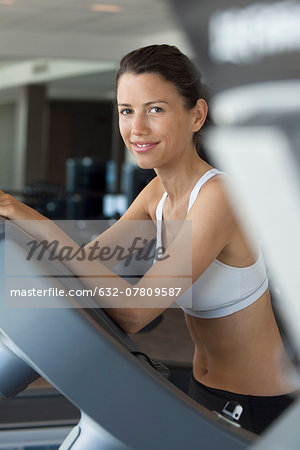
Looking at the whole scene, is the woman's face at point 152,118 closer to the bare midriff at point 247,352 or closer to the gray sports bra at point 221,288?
the gray sports bra at point 221,288

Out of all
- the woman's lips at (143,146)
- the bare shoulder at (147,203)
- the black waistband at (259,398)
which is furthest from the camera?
the bare shoulder at (147,203)

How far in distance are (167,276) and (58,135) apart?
14953mm

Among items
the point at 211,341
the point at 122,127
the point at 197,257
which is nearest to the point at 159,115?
the point at 122,127

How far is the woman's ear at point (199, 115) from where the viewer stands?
0.92 metres

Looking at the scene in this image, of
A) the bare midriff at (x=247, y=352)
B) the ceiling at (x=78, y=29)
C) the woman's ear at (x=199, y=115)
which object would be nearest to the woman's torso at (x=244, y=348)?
the bare midriff at (x=247, y=352)

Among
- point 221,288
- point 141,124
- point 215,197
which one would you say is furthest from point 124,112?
point 221,288

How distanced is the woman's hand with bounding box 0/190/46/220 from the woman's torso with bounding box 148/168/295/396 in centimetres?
27

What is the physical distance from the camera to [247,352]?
98 cm

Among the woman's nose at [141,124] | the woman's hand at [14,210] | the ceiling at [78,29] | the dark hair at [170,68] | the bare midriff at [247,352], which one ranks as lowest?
the bare midriff at [247,352]

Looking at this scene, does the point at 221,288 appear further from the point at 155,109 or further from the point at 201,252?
the point at 155,109

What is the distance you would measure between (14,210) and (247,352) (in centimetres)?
43

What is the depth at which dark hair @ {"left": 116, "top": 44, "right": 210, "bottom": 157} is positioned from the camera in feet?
2.90

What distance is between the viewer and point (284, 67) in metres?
0.33

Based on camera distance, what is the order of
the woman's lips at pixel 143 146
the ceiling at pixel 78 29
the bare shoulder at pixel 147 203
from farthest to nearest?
1. the ceiling at pixel 78 29
2. the bare shoulder at pixel 147 203
3. the woman's lips at pixel 143 146
